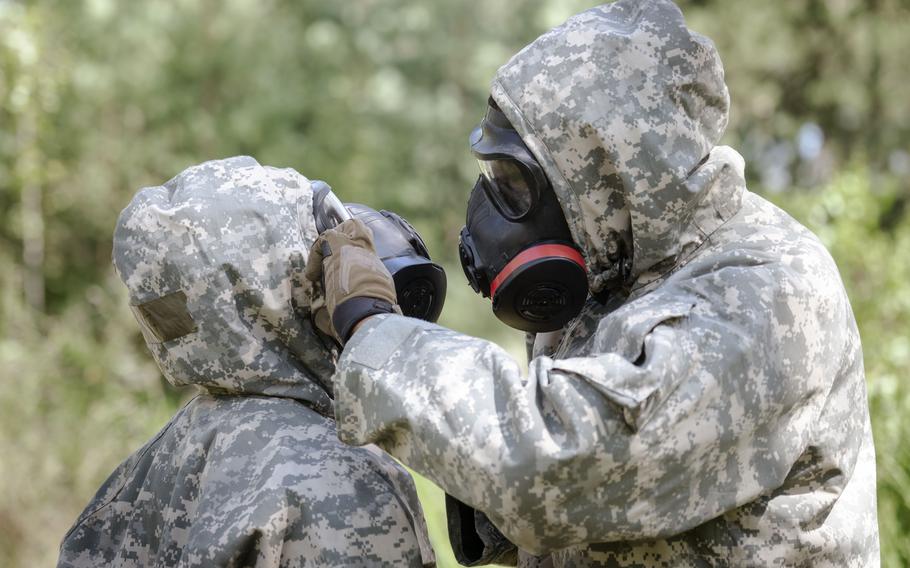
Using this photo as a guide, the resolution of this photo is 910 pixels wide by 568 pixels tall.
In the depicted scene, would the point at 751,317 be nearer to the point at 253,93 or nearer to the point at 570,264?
the point at 570,264

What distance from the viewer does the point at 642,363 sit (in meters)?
2.48

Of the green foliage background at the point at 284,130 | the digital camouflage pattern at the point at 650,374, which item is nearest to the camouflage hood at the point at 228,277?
the digital camouflage pattern at the point at 650,374

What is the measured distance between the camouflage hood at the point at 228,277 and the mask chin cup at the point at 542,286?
1.61 ft

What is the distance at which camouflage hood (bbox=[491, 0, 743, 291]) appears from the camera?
2.76 metres

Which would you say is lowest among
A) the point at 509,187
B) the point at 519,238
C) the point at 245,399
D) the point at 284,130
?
the point at 284,130

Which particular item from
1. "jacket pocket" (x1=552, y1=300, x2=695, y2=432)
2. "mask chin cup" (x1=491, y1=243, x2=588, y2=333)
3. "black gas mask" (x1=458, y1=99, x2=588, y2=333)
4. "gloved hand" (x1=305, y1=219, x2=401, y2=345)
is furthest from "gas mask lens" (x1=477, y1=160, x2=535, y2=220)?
"jacket pocket" (x1=552, y1=300, x2=695, y2=432)

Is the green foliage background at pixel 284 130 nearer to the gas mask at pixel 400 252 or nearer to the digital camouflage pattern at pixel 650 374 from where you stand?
the digital camouflage pattern at pixel 650 374

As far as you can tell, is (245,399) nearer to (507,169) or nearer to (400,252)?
(400,252)

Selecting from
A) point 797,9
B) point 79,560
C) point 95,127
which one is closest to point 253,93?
point 95,127

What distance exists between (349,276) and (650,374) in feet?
2.34

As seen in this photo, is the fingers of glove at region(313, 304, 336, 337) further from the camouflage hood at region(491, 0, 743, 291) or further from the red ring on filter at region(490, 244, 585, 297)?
the camouflage hood at region(491, 0, 743, 291)

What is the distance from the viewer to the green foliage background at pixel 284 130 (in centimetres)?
793

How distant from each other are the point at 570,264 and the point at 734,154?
19.4 inches

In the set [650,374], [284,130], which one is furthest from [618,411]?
[284,130]
